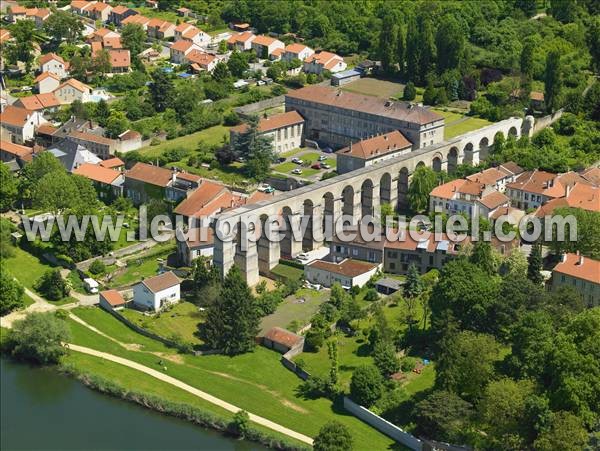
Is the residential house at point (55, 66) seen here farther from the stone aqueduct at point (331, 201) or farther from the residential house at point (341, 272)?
the residential house at point (341, 272)

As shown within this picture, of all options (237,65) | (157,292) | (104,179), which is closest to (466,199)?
(157,292)

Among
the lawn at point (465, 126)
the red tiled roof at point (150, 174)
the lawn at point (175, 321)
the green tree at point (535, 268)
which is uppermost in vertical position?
the green tree at point (535, 268)

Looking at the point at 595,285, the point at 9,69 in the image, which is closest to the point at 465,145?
the point at 595,285

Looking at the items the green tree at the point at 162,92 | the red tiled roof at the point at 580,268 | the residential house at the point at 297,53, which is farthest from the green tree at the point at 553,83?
the green tree at the point at 162,92

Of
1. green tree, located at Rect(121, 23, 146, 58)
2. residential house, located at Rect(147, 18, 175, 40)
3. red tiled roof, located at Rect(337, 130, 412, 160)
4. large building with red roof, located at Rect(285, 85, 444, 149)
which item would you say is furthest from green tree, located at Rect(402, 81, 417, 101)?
residential house, located at Rect(147, 18, 175, 40)

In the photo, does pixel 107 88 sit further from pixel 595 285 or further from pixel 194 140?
pixel 595 285

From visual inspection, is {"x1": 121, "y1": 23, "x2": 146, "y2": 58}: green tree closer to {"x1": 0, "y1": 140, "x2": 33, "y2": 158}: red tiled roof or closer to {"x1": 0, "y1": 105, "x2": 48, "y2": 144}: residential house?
{"x1": 0, "y1": 105, "x2": 48, "y2": 144}: residential house

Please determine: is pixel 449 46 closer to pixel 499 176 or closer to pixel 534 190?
pixel 499 176
